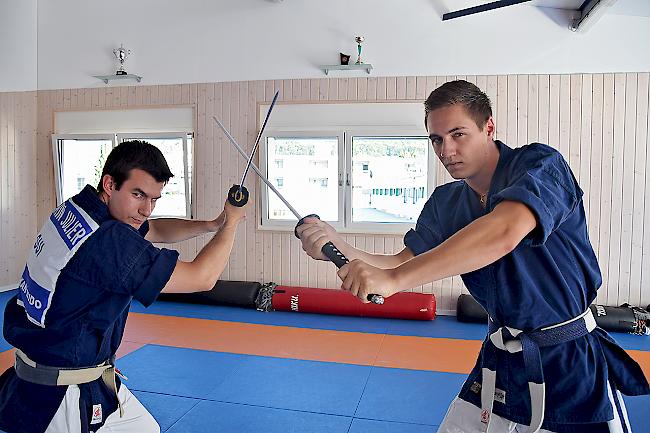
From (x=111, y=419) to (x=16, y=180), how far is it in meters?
7.21

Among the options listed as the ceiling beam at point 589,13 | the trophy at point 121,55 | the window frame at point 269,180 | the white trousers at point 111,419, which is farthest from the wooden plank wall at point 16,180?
the ceiling beam at point 589,13

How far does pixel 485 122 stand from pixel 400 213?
17.1ft

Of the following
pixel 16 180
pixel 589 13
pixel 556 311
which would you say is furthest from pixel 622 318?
pixel 16 180

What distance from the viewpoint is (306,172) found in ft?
23.7

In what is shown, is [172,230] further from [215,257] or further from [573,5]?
[573,5]

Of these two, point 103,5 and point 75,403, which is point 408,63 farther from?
point 75,403

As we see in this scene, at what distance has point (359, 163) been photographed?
703 cm

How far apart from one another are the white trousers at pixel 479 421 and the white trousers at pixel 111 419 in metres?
1.15

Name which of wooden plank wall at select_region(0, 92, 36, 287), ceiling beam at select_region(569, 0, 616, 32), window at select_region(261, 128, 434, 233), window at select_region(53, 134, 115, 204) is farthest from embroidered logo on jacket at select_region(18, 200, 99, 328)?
wooden plank wall at select_region(0, 92, 36, 287)

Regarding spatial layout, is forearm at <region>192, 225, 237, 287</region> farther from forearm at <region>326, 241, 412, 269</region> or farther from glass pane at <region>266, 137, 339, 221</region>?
glass pane at <region>266, 137, 339, 221</region>

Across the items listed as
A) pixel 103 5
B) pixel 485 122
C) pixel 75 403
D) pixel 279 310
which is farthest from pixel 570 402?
pixel 103 5

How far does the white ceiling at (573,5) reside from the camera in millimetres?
5906

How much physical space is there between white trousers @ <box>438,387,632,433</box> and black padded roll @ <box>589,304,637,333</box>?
437 cm

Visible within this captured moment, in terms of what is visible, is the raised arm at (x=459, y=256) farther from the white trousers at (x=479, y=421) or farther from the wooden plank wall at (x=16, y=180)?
the wooden plank wall at (x=16, y=180)
